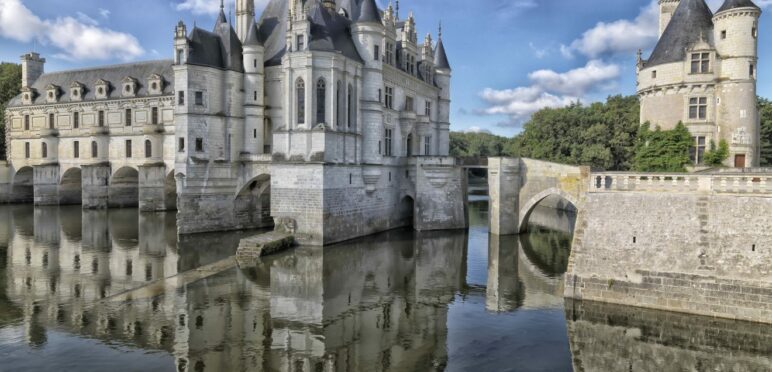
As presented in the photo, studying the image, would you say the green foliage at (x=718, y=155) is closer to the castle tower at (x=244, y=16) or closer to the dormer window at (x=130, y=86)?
the castle tower at (x=244, y=16)

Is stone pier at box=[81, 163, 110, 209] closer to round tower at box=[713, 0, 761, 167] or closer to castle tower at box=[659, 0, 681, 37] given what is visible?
castle tower at box=[659, 0, 681, 37]

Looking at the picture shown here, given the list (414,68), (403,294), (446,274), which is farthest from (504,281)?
(414,68)

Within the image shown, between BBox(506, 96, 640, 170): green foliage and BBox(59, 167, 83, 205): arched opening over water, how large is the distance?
46.2 m

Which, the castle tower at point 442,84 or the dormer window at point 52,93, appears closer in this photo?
→ the castle tower at point 442,84

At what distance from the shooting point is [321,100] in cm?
2858

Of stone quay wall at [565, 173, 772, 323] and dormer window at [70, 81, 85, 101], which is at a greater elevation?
dormer window at [70, 81, 85, 101]

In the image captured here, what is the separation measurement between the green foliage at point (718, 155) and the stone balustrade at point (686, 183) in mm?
9224

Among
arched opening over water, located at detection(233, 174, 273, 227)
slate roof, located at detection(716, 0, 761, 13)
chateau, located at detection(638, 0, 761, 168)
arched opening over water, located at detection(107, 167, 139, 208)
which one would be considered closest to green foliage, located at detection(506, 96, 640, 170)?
chateau, located at detection(638, 0, 761, 168)

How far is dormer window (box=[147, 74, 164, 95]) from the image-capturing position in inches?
1630

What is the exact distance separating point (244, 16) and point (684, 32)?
27.0 meters

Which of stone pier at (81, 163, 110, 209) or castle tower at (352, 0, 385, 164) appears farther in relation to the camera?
stone pier at (81, 163, 110, 209)

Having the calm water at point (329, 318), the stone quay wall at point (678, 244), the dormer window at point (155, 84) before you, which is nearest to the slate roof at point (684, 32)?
the calm water at point (329, 318)

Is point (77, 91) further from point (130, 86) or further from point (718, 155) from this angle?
point (718, 155)

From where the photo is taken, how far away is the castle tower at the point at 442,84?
4356cm
